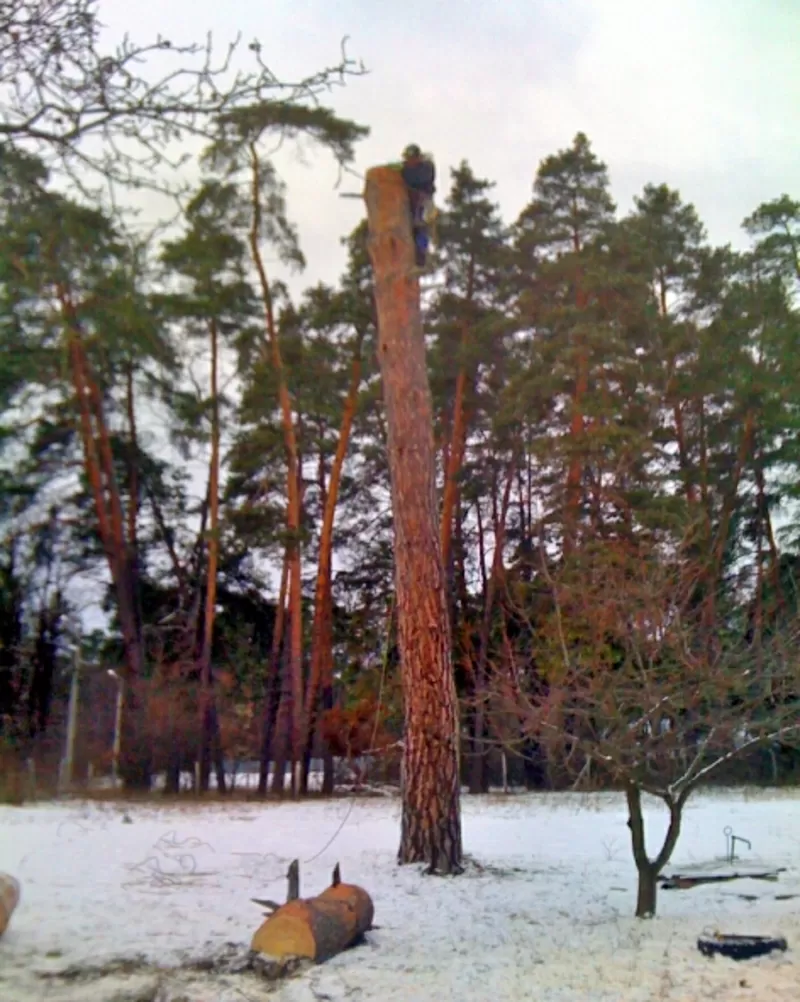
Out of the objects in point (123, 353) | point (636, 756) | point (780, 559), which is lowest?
point (636, 756)

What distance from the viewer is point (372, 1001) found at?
4.57 m

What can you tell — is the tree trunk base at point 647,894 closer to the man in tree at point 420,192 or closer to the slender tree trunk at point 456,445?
the man in tree at point 420,192

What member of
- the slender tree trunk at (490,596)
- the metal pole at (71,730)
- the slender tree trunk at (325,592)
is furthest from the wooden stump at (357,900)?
the slender tree trunk at (325,592)

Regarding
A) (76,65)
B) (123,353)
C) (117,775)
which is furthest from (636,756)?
(117,775)

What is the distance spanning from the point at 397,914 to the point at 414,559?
3359mm

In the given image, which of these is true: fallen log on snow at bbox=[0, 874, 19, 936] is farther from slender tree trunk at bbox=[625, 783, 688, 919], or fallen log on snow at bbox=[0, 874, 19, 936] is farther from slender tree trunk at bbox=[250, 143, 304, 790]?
slender tree trunk at bbox=[250, 143, 304, 790]

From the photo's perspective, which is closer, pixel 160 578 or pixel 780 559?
pixel 780 559

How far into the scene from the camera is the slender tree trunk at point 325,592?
23.2m

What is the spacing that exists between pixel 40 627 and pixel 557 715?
65.4 feet

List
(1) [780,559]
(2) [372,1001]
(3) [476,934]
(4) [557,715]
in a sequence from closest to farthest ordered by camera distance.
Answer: (2) [372,1001]
(3) [476,934]
(4) [557,715]
(1) [780,559]

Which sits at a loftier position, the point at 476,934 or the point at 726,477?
the point at 726,477

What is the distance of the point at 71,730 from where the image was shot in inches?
845

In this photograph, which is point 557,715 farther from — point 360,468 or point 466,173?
point 466,173

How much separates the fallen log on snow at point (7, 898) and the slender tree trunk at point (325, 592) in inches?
674
